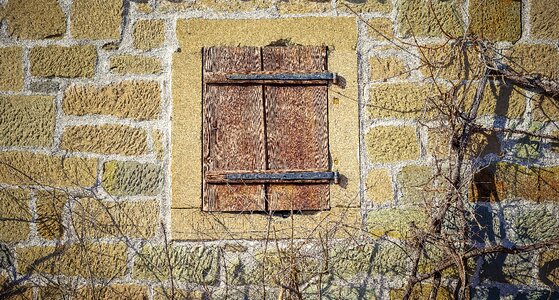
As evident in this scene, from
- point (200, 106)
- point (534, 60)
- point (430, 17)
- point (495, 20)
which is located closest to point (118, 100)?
point (200, 106)

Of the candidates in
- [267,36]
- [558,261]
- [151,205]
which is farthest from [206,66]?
[558,261]

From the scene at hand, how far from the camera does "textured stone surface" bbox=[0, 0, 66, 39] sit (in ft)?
12.5

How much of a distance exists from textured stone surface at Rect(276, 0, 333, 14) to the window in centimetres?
19

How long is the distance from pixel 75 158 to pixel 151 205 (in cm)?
46

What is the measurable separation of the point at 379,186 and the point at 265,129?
0.65m

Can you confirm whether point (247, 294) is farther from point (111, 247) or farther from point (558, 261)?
point (558, 261)

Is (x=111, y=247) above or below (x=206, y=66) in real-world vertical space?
below

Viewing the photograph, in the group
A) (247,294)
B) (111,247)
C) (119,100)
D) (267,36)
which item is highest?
(267,36)

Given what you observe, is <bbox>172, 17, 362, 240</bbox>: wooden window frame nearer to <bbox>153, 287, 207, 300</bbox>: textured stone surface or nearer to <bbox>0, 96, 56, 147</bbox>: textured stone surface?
<bbox>153, 287, 207, 300</bbox>: textured stone surface

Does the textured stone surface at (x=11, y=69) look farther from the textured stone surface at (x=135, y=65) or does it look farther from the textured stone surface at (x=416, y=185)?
the textured stone surface at (x=416, y=185)

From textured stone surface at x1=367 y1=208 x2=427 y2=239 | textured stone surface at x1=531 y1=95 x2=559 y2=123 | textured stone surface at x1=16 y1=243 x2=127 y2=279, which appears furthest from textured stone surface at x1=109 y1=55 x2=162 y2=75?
textured stone surface at x1=531 y1=95 x2=559 y2=123

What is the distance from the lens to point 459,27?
12.6 feet

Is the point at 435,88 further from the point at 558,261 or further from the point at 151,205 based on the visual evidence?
the point at 151,205

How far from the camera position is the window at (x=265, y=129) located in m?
3.72
